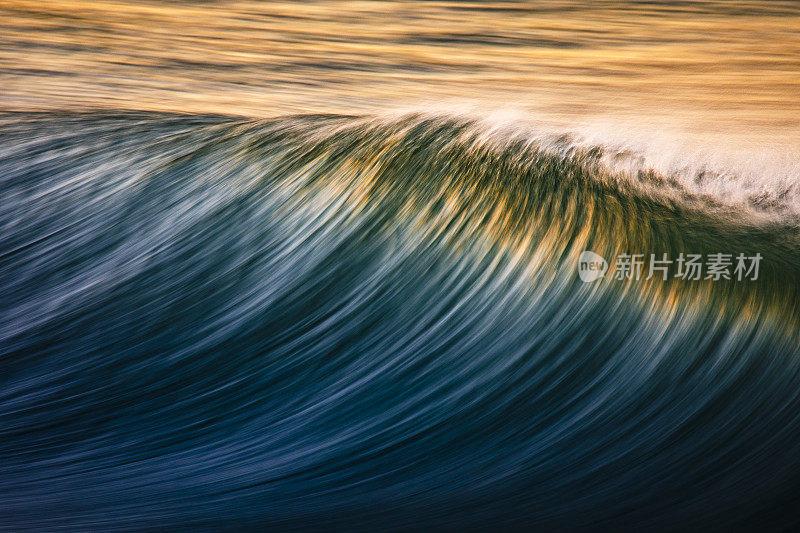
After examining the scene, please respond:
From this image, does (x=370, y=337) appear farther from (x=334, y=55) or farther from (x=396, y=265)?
(x=334, y=55)

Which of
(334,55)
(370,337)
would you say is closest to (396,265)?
(370,337)

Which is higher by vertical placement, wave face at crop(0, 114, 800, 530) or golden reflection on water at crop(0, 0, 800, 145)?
golden reflection on water at crop(0, 0, 800, 145)

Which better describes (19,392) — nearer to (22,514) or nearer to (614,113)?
(22,514)

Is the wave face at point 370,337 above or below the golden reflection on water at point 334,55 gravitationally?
below

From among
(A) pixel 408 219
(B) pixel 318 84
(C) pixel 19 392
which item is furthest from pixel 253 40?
(C) pixel 19 392

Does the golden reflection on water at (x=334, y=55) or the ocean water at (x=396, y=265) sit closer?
the ocean water at (x=396, y=265)

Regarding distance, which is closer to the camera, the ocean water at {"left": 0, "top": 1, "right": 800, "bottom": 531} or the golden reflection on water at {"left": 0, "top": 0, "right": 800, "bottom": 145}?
the ocean water at {"left": 0, "top": 1, "right": 800, "bottom": 531}
